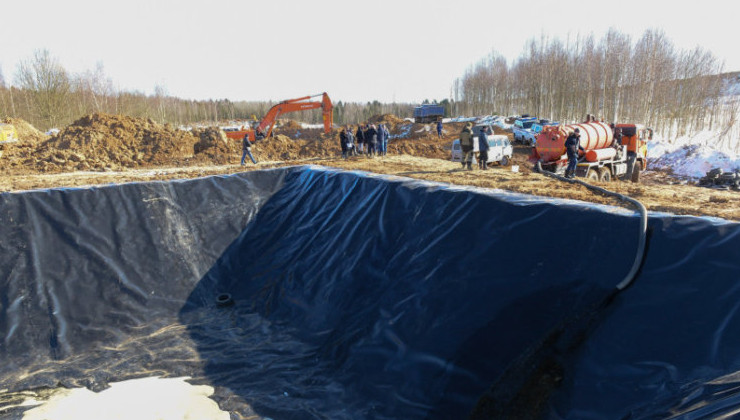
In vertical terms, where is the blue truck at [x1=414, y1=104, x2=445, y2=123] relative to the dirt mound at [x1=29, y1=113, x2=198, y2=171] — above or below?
above

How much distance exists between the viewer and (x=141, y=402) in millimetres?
5133

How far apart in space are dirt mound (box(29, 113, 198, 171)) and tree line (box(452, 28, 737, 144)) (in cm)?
3410

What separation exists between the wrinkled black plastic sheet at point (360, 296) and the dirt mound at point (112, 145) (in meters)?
11.1

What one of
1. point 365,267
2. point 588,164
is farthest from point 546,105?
point 365,267

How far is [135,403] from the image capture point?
512cm

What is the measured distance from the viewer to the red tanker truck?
12.3m

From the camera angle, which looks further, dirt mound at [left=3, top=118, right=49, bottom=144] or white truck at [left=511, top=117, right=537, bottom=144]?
white truck at [left=511, top=117, right=537, bottom=144]

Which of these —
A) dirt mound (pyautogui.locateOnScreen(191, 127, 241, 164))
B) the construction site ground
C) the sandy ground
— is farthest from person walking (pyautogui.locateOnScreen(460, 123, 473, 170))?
dirt mound (pyautogui.locateOnScreen(191, 127, 241, 164))

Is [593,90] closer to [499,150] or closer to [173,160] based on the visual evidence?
[499,150]

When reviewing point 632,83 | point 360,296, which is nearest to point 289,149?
point 360,296

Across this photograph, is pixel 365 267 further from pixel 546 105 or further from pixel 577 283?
pixel 546 105

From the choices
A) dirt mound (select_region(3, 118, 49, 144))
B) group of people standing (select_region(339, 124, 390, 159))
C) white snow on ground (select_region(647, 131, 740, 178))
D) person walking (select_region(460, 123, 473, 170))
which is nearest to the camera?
person walking (select_region(460, 123, 473, 170))

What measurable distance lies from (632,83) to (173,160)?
3727cm

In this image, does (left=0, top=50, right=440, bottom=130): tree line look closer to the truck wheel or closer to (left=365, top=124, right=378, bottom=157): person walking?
(left=365, top=124, right=378, bottom=157): person walking
